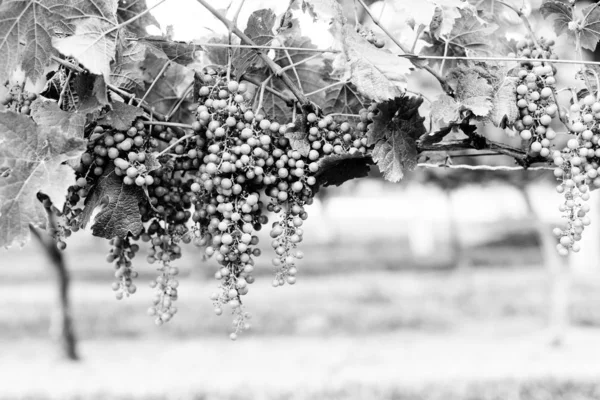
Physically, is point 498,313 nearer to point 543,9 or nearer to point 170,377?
point 170,377

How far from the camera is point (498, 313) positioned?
35.2 feet

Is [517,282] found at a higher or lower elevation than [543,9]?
higher

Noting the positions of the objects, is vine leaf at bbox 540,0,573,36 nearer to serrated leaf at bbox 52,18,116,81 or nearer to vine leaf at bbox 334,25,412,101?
vine leaf at bbox 334,25,412,101

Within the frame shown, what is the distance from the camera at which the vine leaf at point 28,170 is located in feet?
3.54

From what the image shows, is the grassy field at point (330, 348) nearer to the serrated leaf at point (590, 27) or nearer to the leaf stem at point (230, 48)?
the serrated leaf at point (590, 27)

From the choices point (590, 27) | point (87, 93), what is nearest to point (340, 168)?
point (87, 93)

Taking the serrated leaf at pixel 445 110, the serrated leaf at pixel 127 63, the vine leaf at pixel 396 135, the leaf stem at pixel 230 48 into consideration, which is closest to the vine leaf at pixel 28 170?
the serrated leaf at pixel 127 63

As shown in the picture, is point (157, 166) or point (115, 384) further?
point (115, 384)

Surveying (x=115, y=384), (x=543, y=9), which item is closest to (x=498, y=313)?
(x=115, y=384)

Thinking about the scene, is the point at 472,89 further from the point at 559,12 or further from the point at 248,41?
the point at 248,41

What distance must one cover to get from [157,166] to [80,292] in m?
15.2

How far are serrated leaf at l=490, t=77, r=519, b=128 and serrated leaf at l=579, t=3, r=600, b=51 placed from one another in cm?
26

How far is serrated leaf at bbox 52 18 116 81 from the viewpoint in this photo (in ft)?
3.68

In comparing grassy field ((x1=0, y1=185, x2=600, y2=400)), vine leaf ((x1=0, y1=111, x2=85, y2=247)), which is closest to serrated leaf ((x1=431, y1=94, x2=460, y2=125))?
vine leaf ((x1=0, y1=111, x2=85, y2=247))
